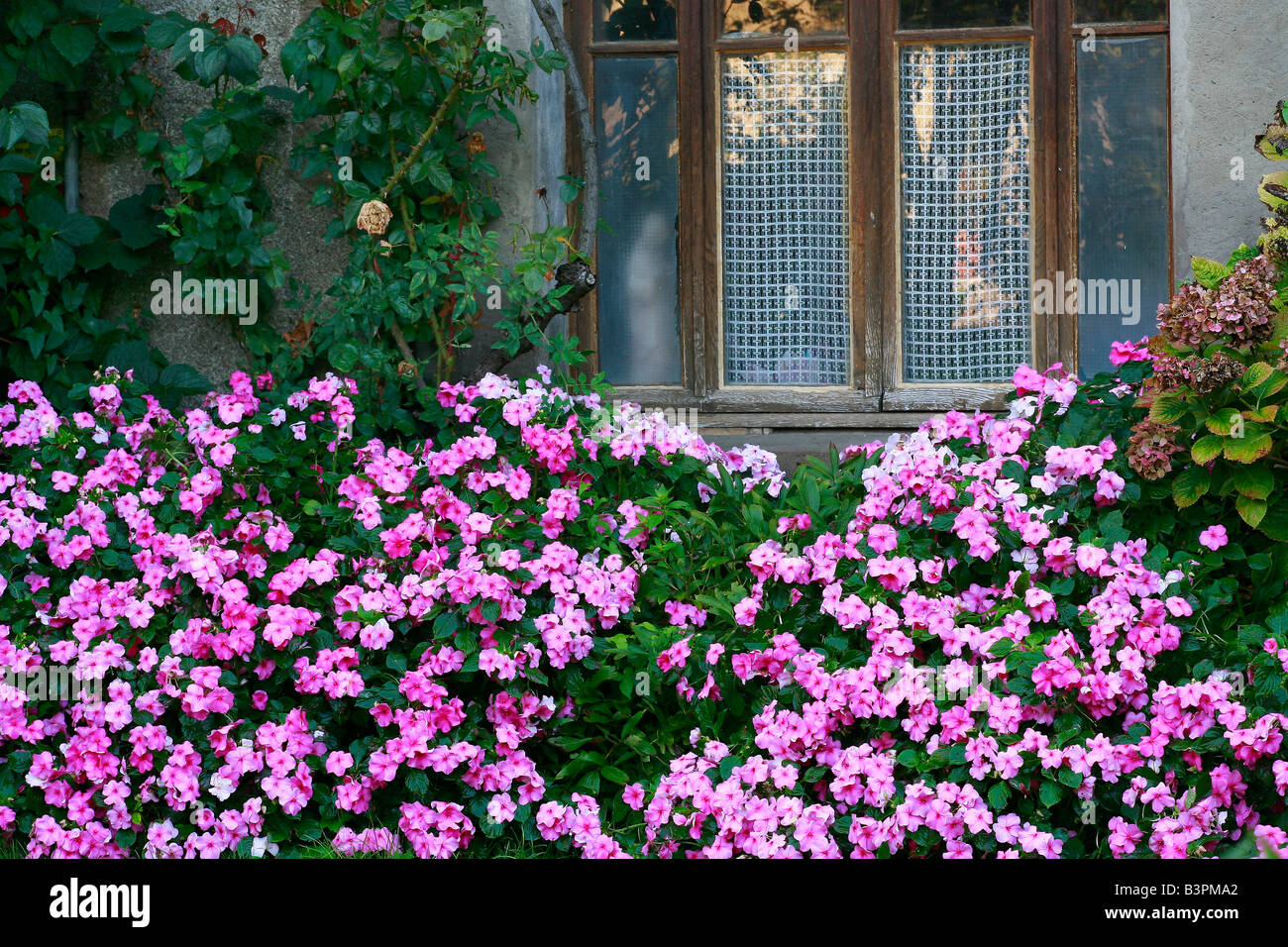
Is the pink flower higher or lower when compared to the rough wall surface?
lower

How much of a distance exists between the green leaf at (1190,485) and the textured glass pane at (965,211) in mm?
1193

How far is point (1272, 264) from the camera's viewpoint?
10.0 ft

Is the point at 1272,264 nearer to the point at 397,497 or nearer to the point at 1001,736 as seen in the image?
the point at 1001,736

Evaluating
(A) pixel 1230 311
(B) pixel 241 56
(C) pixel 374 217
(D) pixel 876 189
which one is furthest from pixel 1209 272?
(B) pixel 241 56

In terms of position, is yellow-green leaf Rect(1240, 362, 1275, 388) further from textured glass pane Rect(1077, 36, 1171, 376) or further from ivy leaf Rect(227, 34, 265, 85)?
ivy leaf Rect(227, 34, 265, 85)

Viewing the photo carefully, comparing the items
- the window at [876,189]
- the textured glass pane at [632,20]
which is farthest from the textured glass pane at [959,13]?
the textured glass pane at [632,20]

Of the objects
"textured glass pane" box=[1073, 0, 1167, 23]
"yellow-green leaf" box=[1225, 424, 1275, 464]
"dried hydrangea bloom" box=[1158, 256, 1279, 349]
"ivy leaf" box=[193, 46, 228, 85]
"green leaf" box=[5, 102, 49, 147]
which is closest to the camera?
"yellow-green leaf" box=[1225, 424, 1275, 464]

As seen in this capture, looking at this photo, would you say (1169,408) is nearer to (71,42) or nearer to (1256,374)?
(1256,374)

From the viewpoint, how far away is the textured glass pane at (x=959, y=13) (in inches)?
156

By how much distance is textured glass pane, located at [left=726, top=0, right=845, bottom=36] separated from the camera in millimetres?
4039

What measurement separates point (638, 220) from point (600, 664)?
1787 millimetres

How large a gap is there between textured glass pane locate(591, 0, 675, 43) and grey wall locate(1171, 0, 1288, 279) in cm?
162

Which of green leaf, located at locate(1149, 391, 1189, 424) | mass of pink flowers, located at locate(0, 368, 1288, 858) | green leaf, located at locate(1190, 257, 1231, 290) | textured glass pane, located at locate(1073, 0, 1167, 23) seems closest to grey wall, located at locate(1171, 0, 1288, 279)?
textured glass pane, located at locate(1073, 0, 1167, 23)

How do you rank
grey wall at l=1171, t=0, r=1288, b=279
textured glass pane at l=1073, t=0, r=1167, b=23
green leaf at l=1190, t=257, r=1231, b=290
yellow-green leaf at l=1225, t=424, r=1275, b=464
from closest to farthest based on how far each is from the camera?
yellow-green leaf at l=1225, t=424, r=1275, b=464 < green leaf at l=1190, t=257, r=1231, b=290 < grey wall at l=1171, t=0, r=1288, b=279 < textured glass pane at l=1073, t=0, r=1167, b=23
